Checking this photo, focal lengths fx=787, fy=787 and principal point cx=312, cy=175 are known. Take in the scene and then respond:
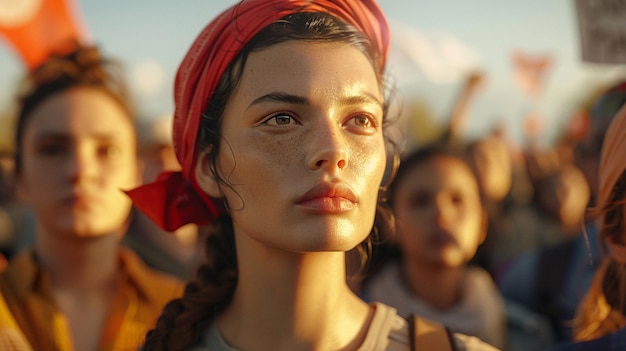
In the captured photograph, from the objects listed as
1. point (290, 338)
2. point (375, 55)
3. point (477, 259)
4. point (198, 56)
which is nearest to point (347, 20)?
point (375, 55)

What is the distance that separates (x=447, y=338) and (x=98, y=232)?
1868 mm

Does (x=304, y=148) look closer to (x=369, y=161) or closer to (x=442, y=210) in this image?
(x=369, y=161)

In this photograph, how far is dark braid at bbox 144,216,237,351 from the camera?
2.38 metres

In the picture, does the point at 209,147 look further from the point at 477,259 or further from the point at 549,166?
the point at 549,166

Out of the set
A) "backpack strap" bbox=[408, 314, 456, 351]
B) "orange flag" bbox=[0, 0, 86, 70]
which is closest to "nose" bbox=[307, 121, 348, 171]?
"backpack strap" bbox=[408, 314, 456, 351]

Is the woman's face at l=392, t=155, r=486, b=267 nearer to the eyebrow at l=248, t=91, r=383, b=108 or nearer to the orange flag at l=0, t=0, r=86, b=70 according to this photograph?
the eyebrow at l=248, t=91, r=383, b=108

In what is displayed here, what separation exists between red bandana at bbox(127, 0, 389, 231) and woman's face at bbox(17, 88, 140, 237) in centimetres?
85

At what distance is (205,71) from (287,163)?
410mm

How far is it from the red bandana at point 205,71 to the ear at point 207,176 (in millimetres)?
24

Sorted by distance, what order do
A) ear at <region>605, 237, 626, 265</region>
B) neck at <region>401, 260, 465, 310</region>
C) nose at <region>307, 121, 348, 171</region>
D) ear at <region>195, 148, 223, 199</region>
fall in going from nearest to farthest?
nose at <region>307, 121, 348, 171</region>, ear at <region>195, 148, 223, 199</region>, ear at <region>605, 237, 626, 265</region>, neck at <region>401, 260, 465, 310</region>

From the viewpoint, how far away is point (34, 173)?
11.3 ft

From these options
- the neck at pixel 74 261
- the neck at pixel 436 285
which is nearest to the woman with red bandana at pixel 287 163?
the neck at pixel 74 261

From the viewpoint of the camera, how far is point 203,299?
7.93 ft

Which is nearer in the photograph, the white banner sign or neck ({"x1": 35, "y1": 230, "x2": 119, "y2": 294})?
the white banner sign
